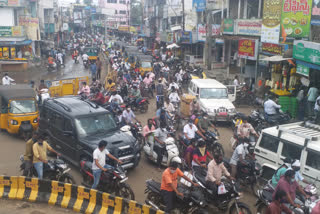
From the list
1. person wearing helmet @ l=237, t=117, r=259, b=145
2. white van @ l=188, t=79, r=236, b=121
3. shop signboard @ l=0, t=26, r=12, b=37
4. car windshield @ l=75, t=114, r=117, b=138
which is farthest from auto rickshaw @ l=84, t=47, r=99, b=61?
person wearing helmet @ l=237, t=117, r=259, b=145

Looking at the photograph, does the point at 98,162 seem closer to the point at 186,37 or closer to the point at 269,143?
the point at 269,143

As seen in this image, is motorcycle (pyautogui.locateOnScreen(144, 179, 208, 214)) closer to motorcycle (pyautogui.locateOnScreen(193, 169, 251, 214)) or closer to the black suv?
motorcycle (pyautogui.locateOnScreen(193, 169, 251, 214))

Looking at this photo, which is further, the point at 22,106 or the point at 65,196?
the point at 22,106

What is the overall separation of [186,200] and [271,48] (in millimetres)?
14433

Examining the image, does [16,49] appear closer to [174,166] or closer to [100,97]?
[100,97]

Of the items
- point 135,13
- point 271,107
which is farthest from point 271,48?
point 135,13

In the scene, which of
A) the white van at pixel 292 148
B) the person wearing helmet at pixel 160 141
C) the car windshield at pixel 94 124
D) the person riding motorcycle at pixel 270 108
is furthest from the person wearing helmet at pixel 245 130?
the car windshield at pixel 94 124

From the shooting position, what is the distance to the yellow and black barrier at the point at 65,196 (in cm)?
742

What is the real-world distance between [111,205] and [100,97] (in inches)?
339

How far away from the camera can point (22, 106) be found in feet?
43.4

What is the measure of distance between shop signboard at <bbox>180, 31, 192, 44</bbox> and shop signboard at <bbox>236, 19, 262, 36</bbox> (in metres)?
8.66

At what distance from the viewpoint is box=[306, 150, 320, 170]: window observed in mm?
7441

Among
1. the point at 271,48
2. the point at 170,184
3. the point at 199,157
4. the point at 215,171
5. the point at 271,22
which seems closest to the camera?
the point at 170,184

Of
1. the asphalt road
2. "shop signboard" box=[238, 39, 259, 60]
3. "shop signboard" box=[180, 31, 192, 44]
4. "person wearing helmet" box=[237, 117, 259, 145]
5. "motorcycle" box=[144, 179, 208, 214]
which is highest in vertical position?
"shop signboard" box=[180, 31, 192, 44]
